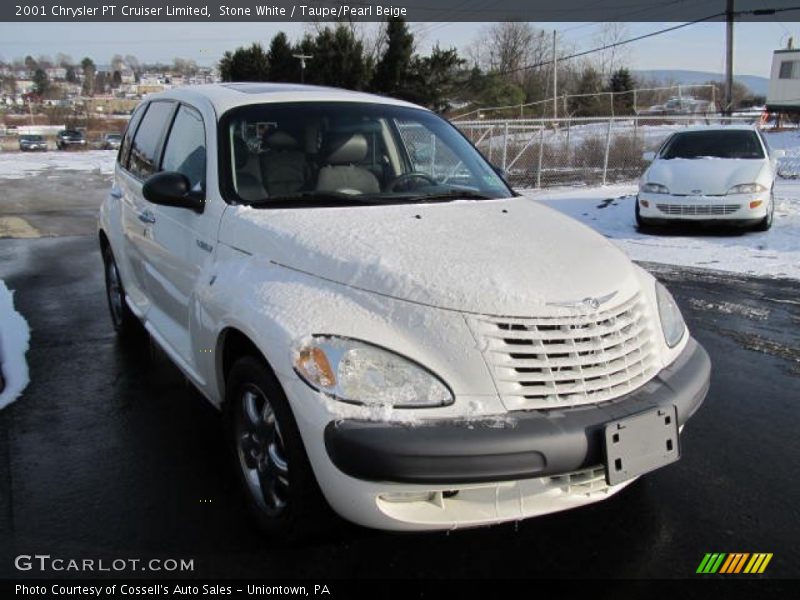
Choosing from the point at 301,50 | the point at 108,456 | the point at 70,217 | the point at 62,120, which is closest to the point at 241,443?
the point at 108,456

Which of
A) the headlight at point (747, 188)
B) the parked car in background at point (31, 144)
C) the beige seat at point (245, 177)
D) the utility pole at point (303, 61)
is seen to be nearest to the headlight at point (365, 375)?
the beige seat at point (245, 177)

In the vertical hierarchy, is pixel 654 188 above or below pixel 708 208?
above

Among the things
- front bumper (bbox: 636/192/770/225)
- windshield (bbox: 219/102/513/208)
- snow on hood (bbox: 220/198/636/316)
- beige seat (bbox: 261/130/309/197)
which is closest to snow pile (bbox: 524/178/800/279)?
front bumper (bbox: 636/192/770/225)

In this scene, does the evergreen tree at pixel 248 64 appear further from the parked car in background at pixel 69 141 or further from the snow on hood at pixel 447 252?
the snow on hood at pixel 447 252

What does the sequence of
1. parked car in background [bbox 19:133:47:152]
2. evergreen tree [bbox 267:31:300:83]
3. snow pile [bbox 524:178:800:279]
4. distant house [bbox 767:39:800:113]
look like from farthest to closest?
1. evergreen tree [bbox 267:31:300:83]
2. parked car in background [bbox 19:133:47:152]
3. distant house [bbox 767:39:800:113]
4. snow pile [bbox 524:178:800:279]

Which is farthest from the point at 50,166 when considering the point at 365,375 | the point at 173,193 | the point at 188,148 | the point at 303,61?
the point at 365,375

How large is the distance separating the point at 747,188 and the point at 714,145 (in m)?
1.63

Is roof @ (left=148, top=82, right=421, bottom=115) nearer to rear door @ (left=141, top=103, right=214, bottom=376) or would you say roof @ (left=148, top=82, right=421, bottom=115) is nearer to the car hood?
rear door @ (left=141, top=103, right=214, bottom=376)

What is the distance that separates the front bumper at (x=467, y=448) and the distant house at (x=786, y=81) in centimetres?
4477

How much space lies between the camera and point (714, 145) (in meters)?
11.1

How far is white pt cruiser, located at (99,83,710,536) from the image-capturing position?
7.73ft

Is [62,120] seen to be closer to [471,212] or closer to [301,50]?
[301,50]

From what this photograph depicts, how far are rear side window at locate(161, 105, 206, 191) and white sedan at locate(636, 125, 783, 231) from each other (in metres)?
7.68

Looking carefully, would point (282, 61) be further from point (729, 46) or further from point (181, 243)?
point (181, 243)
